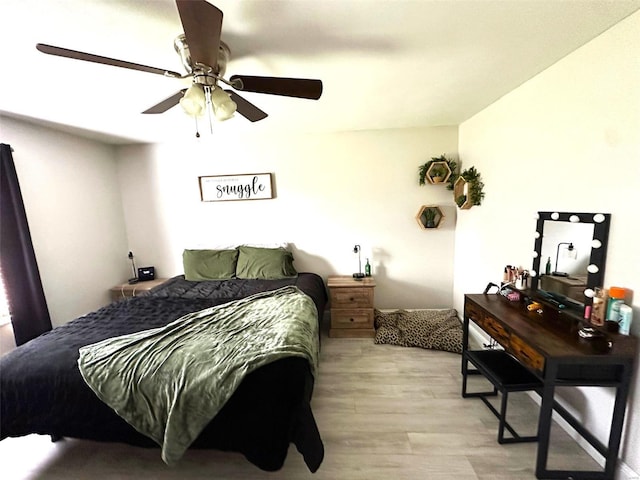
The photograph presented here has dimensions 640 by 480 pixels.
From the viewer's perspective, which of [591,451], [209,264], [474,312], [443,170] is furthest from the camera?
[209,264]

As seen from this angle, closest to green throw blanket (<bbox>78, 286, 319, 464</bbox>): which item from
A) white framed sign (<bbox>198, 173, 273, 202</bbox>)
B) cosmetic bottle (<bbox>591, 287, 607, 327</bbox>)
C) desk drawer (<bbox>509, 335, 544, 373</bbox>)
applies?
desk drawer (<bbox>509, 335, 544, 373</bbox>)

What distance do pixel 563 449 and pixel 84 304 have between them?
4280mm

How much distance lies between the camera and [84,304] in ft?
9.62

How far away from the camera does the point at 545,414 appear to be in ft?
4.13

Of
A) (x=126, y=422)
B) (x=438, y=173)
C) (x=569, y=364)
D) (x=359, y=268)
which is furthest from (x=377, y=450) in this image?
(x=438, y=173)

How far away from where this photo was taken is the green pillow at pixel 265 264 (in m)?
2.98

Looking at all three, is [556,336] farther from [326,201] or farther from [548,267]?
[326,201]

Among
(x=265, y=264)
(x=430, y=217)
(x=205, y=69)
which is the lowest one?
(x=265, y=264)

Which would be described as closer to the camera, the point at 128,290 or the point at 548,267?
the point at 548,267

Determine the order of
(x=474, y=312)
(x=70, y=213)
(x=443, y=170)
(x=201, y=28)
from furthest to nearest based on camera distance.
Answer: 1. (x=443, y=170)
2. (x=70, y=213)
3. (x=474, y=312)
4. (x=201, y=28)

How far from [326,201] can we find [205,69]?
2109 millimetres

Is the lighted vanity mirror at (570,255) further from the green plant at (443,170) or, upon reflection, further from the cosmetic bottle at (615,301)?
the green plant at (443,170)

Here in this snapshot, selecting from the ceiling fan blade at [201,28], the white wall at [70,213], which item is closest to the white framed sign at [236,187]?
the white wall at [70,213]

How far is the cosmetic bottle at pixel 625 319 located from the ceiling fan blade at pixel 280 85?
1832 mm
